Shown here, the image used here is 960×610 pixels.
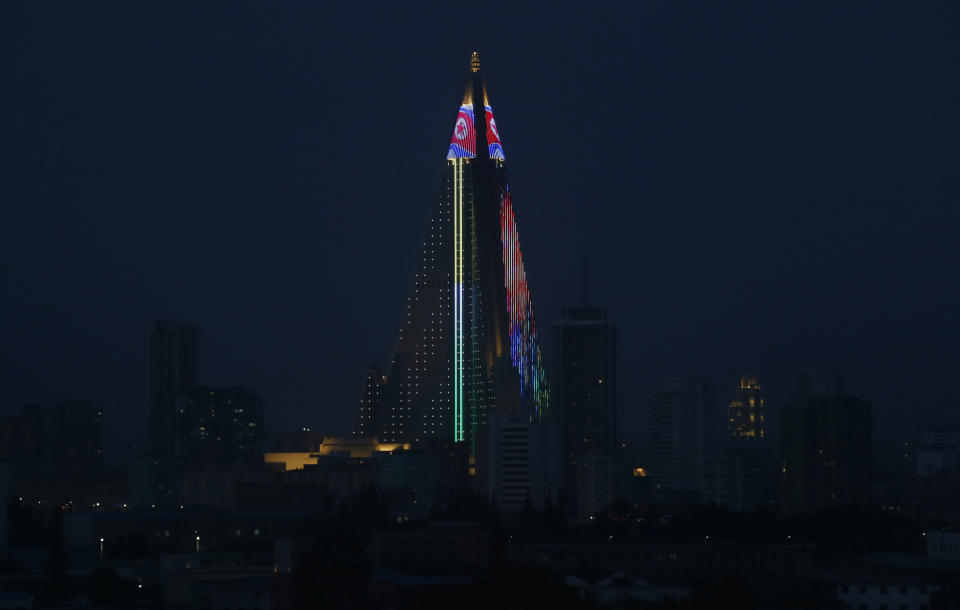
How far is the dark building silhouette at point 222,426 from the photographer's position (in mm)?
181750

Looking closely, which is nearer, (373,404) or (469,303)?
(469,303)

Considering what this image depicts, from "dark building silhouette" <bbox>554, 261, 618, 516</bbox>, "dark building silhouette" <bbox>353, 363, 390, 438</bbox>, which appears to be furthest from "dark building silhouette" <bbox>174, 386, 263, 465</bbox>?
"dark building silhouette" <bbox>554, 261, 618, 516</bbox>

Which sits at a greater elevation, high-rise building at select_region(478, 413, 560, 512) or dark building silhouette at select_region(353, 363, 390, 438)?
dark building silhouette at select_region(353, 363, 390, 438)

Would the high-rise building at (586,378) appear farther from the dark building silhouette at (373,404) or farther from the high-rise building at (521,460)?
the high-rise building at (521,460)

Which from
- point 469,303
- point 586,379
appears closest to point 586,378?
point 586,379

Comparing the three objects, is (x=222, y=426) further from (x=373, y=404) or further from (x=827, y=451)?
(x=827, y=451)

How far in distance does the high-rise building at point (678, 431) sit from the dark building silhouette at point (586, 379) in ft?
12.9

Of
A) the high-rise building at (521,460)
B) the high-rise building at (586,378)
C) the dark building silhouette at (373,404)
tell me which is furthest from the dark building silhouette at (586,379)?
the high-rise building at (521,460)

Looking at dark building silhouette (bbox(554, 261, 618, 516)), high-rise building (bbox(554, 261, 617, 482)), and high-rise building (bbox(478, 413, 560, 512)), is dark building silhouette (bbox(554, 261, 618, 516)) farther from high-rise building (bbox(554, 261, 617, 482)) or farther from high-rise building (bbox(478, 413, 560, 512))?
high-rise building (bbox(478, 413, 560, 512))

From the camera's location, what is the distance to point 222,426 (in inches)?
7180

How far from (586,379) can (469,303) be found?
17.7 m

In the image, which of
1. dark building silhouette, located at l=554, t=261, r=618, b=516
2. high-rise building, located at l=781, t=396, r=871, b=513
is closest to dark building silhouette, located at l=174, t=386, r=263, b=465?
dark building silhouette, located at l=554, t=261, r=618, b=516

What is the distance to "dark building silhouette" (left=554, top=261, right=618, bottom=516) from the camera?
186500mm

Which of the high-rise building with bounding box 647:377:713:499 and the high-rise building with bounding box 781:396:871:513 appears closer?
the high-rise building with bounding box 781:396:871:513
